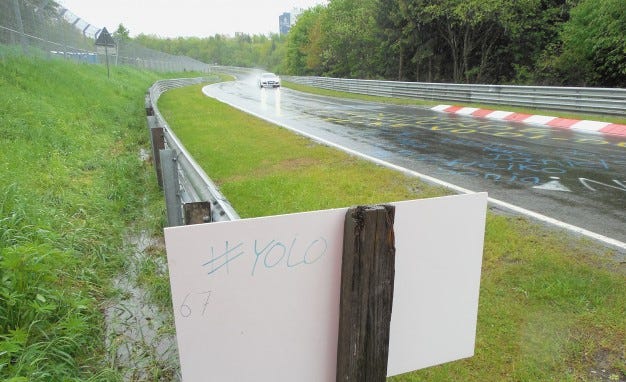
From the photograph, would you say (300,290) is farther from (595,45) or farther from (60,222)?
(595,45)

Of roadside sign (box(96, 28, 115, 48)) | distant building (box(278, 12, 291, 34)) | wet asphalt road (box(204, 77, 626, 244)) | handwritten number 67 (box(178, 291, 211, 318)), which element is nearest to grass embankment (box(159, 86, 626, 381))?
wet asphalt road (box(204, 77, 626, 244))

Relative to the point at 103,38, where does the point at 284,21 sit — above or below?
above

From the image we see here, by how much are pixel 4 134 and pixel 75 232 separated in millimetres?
3586

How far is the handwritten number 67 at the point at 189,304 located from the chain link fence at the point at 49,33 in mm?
12974

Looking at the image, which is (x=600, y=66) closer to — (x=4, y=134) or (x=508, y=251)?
(x=508, y=251)

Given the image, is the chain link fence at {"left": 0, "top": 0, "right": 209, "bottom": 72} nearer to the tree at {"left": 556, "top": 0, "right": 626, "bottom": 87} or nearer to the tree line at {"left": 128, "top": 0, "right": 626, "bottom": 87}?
the tree line at {"left": 128, "top": 0, "right": 626, "bottom": 87}

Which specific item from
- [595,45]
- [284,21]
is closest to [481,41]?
[595,45]

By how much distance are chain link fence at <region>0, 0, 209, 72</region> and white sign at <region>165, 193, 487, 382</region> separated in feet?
42.6

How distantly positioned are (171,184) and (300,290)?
2.85m

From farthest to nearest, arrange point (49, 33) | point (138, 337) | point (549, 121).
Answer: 1. point (49, 33)
2. point (549, 121)
3. point (138, 337)

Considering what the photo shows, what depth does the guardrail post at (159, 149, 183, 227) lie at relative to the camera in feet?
13.4

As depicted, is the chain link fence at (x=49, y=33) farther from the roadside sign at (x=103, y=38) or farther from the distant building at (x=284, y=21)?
the distant building at (x=284, y=21)

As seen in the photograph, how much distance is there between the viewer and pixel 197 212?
8.02 ft

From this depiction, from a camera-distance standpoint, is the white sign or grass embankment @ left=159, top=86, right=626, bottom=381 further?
grass embankment @ left=159, top=86, right=626, bottom=381
